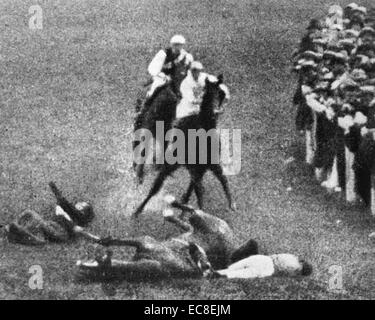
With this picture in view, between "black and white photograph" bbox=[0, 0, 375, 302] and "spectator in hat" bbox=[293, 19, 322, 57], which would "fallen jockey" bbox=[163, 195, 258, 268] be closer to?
"black and white photograph" bbox=[0, 0, 375, 302]

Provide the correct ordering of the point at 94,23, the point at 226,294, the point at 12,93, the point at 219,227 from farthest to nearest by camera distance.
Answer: the point at 94,23 → the point at 12,93 → the point at 219,227 → the point at 226,294

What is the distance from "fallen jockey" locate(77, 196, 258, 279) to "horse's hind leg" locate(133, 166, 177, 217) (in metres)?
0.49

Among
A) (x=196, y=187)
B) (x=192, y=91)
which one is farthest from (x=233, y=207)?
(x=192, y=91)

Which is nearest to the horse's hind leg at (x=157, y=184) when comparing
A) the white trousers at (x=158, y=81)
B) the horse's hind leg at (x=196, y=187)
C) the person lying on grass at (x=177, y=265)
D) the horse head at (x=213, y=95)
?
the horse's hind leg at (x=196, y=187)

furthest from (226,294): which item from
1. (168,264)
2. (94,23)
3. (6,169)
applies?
(94,23)

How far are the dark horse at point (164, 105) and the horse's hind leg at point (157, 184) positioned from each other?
28 centimetres

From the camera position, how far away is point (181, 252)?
8.76 metres

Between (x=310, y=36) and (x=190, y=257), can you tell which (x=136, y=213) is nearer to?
(x=190, y=257)

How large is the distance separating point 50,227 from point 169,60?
2117mm

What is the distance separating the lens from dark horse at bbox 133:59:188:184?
31.8 feet

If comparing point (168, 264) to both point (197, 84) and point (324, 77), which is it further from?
point (324, 77)

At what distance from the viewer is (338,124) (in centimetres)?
985

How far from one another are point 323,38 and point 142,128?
8.22 feet

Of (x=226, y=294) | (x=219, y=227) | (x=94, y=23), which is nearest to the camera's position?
(x=226, y=294)
